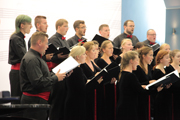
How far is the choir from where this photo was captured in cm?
324

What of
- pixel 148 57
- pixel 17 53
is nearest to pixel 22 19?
pixel 17 53

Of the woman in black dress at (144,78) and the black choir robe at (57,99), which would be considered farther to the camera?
the black choir robe at (57,99)

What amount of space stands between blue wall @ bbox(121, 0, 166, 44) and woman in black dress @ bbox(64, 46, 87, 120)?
4716 mm

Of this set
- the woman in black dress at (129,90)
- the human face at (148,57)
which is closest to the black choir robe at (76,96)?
the woman in black dress at (129,90)

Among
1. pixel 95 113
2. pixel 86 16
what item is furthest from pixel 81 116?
pixel 86 16

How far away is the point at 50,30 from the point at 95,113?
9.47 feet

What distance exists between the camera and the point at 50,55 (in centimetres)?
430

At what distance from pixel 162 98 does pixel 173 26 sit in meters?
6.41

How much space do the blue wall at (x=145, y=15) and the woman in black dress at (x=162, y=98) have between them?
13.2ft

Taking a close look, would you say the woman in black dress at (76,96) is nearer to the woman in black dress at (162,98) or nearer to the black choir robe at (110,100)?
the black choir robe at (110,100)

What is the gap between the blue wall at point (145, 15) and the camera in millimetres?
8570

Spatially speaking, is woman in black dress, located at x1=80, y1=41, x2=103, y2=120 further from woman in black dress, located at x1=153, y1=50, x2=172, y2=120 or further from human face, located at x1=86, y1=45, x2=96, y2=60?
woman in black dress, located at x1=153, y1=50, x2=172, y2=120

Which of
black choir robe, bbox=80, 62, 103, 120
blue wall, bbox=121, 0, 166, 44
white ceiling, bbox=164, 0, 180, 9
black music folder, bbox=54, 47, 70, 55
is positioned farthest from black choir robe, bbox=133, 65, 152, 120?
white ceiling, bbox=164, 0, 180, 9

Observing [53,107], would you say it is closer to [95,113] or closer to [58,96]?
[58,96]
